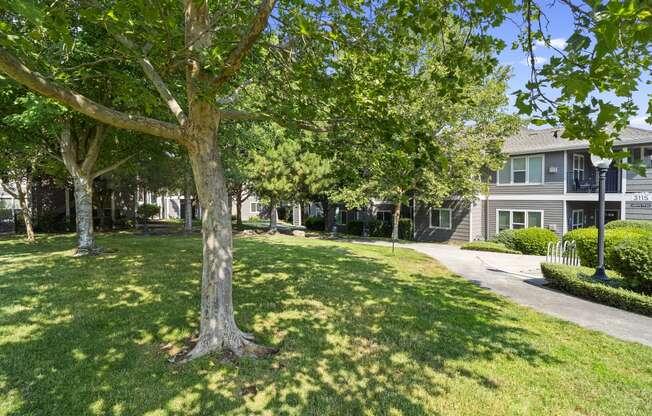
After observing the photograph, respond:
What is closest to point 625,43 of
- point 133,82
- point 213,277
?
point 213,277

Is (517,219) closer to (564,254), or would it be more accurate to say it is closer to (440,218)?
(440,218)

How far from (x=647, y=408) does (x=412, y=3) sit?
203 inches

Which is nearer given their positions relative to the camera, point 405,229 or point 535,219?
point 535,219

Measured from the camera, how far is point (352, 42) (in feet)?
18.4

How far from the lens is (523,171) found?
19938 millimetres

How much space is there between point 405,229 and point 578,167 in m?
10.6

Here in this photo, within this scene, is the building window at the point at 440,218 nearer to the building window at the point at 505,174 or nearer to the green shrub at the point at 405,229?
the green shrub at the point at 405,229

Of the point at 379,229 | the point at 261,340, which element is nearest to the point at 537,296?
the point at 261,340

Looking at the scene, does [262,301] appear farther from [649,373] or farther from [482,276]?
[482,276]

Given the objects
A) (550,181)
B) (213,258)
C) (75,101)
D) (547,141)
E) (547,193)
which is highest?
(547,141)

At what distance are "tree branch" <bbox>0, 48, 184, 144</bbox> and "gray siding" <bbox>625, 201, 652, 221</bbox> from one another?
2131 cm

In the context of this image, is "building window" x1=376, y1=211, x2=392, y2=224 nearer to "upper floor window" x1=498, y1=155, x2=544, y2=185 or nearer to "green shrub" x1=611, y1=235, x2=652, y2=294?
"upper floor window" x1=498, y1=155, x2=544, y2=185

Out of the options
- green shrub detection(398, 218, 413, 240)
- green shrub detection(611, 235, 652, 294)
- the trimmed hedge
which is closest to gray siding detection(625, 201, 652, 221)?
the trimmed hedge

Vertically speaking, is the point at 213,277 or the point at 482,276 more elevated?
the point at 213,277
